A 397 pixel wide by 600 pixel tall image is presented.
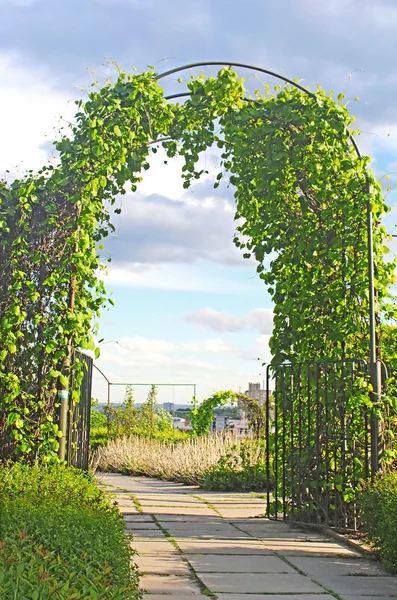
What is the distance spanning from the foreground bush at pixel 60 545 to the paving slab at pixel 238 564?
844 mm

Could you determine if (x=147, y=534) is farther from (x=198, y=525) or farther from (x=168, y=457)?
(x=168, y=457)

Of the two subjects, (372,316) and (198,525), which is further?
(198,525)

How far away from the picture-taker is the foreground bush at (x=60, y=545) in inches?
86.6

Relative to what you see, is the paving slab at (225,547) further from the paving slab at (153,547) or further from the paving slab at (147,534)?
the paving slab at (147,534)

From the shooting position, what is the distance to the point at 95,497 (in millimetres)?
4027

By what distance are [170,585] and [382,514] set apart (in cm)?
158

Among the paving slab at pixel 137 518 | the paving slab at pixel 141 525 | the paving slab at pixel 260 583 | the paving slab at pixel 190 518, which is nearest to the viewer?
the paving slab at pixel 260 583

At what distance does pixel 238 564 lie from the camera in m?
4.54

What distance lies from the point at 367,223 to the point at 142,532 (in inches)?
122

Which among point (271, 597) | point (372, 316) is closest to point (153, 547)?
point (271, 597)

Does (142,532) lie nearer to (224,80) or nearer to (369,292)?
(369,292)

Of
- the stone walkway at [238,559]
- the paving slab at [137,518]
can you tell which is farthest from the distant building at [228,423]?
the paving slab at [137,518]

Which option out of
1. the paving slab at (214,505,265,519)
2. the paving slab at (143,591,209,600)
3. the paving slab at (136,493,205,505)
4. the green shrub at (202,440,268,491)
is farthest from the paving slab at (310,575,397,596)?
the green shrub at (202,440,268,491)

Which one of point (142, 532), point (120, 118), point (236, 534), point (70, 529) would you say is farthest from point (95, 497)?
point (120, 118)
